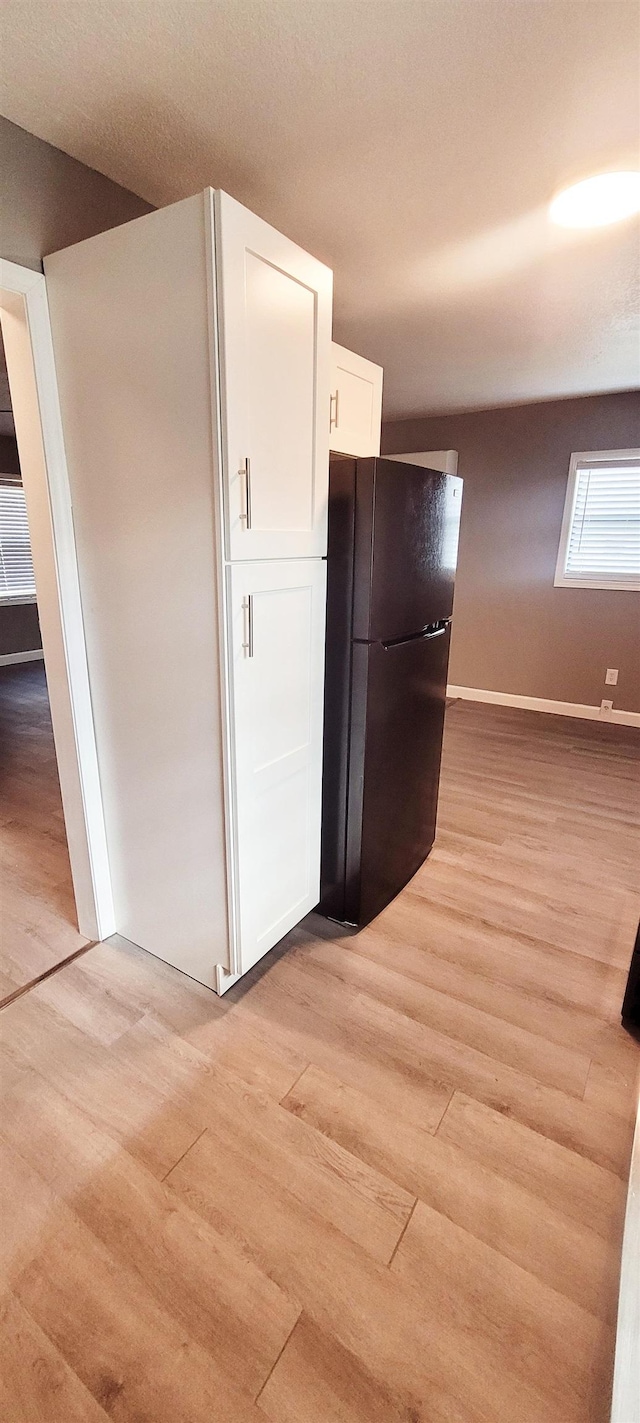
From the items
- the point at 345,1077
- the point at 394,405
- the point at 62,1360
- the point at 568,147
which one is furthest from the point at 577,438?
the point at 62,1360

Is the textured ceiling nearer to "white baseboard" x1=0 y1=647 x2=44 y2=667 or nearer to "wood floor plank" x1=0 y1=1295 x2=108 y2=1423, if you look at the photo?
"wood floor plank" x1=0 y1=1295 x2=108 y2=1423

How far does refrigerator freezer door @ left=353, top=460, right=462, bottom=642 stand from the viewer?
1.71 m

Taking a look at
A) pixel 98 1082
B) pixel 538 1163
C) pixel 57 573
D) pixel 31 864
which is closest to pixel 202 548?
pixel 57 573

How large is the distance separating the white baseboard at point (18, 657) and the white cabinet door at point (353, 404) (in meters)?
5.23

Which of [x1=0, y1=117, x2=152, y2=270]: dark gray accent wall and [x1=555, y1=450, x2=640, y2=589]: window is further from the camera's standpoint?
[x1=555, y1=450, x2=640, y2=589]: window

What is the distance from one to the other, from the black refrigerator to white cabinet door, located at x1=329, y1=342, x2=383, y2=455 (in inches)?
3.4

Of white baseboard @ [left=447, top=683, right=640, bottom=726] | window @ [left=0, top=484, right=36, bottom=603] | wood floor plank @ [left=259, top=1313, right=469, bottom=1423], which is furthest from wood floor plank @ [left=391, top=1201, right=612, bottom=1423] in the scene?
window @ [left=0, top=484, right=36, bottom=603]

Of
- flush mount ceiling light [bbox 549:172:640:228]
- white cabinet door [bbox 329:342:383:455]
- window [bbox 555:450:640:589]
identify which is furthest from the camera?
window [bbox 555:450:640:589]

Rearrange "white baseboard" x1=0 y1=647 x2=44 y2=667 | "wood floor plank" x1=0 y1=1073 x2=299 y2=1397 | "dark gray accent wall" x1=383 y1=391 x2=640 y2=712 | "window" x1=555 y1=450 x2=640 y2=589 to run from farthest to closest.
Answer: "white baseboard" x1=0 y1=647 x2=44 y2=667 → "dark gray accent wall" x1=383 y1=391 x2=640 y2=712 → "window" x1=555 y1=450 x2=640 y2=589 → "wood floor plank" x1=0 y1=1073 x2=299 y2=1397

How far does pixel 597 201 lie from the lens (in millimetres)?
1700

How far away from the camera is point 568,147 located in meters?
1.48

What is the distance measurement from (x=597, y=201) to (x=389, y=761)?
1827 millimetres

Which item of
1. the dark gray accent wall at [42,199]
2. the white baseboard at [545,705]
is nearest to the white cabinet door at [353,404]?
the dark gray accent wall at [42,199]

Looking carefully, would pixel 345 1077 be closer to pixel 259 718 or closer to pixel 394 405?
pixel 259 718
